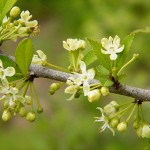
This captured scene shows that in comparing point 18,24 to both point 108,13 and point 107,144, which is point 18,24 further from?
point 108,13

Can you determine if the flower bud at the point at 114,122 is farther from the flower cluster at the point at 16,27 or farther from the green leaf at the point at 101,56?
the flower cluster at the point at 16,27

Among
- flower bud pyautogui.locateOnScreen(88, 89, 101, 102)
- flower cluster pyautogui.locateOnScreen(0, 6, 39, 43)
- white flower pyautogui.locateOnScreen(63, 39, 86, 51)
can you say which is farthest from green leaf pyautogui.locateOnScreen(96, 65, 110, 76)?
flower cluster pyautogui.locateOnScreen(0, 6, 39, 43)

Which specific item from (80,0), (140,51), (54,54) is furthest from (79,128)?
(54,54)

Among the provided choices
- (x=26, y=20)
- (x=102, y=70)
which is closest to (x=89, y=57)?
→ (x=102, y=70)

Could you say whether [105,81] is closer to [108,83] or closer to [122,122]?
[108,83]

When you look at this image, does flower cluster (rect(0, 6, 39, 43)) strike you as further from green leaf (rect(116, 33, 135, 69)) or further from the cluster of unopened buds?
green leaf (rect(116, 33, 135, 69))
